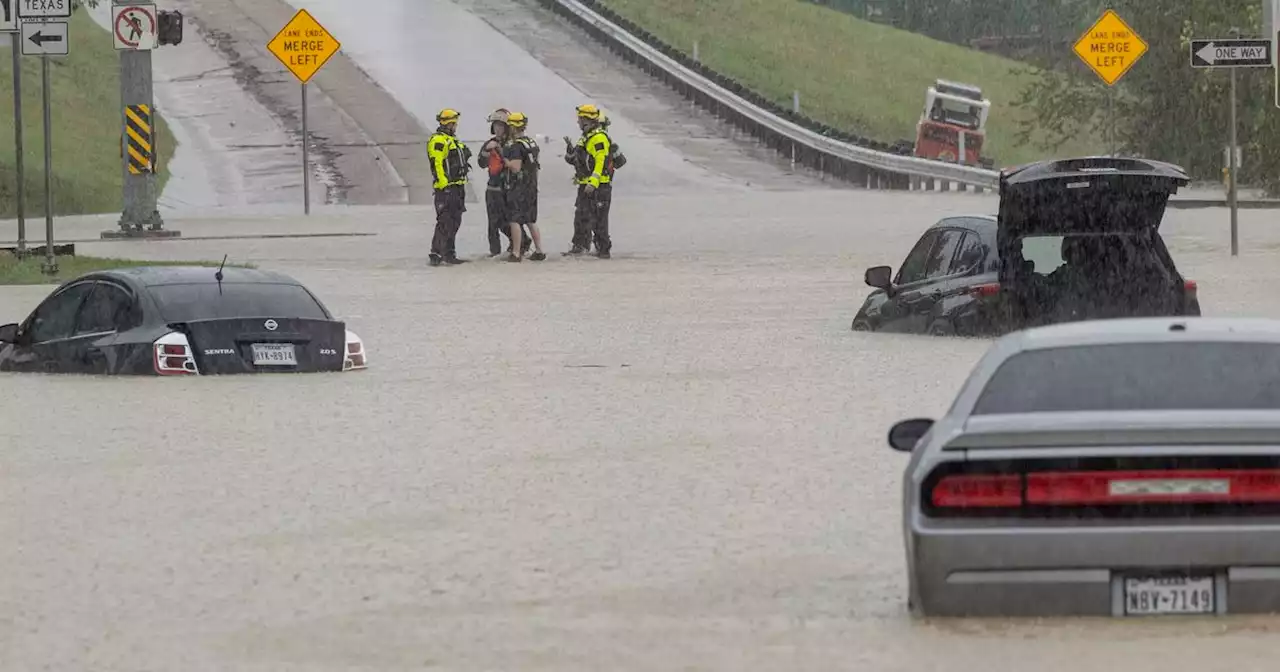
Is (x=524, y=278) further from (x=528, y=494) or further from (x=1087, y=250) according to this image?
(x=528, y=494)

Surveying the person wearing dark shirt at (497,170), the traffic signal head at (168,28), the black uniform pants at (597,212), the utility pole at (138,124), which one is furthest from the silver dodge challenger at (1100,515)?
the traffic signal head at (168,28)

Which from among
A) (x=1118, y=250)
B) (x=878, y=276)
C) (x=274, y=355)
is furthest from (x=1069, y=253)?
(x=274, y=355)

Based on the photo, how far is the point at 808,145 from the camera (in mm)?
56531

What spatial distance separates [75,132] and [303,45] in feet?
42.2

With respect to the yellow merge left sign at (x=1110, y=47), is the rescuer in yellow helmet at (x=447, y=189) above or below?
below

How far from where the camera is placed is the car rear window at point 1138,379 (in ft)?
31.0

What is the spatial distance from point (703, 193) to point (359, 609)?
40430 millimetres

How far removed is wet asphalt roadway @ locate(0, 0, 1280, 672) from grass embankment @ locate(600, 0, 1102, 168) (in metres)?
41.5

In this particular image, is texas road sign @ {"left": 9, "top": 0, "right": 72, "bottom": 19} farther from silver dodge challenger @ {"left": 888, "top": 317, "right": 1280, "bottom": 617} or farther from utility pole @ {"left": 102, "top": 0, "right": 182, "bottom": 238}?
silver dodge challenger @ {"left": 888, "top": 317, "right": 1280, "bottom": 617}

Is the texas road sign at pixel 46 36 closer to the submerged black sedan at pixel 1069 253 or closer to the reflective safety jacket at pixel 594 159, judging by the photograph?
the reflective safety jacket at pixel 594 159

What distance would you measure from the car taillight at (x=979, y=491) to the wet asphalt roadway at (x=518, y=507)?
47cm

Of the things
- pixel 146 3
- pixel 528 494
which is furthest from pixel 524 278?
pixel 528 494

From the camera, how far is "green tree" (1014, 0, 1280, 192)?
52219 millimetres

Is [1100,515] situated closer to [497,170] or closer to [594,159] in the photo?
[497,170]
